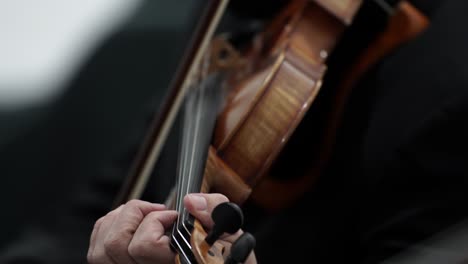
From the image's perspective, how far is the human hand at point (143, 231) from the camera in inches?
13.2

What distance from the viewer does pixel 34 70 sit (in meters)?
1.30

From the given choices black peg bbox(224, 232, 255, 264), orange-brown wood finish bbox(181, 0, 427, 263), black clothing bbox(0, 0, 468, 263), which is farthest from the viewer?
black clothing bbox(0, 0, 468, 263)

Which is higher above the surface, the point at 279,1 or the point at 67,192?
the point at 279,1

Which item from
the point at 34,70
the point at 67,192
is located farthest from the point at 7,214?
the point at 34,70

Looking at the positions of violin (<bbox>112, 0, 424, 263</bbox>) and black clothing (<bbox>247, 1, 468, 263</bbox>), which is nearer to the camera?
violin (<bbox>112, 0, 424, 263</bbox>)

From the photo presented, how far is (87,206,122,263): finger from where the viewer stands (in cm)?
37

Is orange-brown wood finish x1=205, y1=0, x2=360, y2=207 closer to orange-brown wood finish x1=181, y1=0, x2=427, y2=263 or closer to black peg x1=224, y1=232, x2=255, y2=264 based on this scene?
orange-brown wood finish x1=181, y1=0, x2=427, y2=263

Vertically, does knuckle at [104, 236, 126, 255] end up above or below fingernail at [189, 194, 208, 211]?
below

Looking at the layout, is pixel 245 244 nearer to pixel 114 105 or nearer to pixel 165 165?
pixel 165 165

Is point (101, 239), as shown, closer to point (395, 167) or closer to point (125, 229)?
point (125, 229)

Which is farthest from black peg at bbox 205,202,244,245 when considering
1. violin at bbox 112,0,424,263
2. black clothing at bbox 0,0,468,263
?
black clothing at bbox 0,0,468,263

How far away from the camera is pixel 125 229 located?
1.17 ft

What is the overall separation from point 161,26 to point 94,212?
18.5 inches

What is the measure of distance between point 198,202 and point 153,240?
0.03 metres
